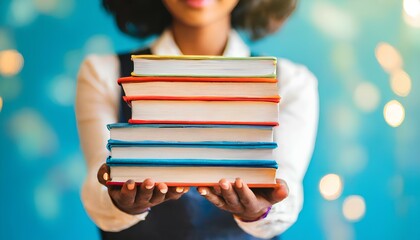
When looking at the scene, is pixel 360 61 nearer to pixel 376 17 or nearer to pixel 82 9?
pixel 376 17

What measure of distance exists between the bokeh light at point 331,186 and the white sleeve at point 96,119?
466mm

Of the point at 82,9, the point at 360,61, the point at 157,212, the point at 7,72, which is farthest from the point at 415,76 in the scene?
the point at 7,72

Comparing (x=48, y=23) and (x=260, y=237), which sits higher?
(x=48, y=23)

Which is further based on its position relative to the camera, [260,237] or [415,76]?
[415,76]

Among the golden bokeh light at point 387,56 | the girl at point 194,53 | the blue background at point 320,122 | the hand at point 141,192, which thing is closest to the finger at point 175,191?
the hand at point 141,192

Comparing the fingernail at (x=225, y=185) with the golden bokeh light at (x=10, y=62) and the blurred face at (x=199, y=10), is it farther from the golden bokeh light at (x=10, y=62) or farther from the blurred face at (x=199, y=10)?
the golden bokeh light at (x=10, y=62)

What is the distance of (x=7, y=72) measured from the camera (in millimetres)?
1573

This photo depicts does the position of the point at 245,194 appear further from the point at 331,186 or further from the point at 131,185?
the point at 331,186

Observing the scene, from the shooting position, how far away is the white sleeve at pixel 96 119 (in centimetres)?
149

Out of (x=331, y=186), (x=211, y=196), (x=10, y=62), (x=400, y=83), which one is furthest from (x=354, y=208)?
(x=10, y=62)

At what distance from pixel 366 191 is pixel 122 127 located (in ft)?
2.66

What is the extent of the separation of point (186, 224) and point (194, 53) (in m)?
0.43

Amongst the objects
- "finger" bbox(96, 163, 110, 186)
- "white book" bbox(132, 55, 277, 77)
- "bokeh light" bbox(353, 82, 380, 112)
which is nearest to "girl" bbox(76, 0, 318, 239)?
"bokeh light" bbox(353, 82, 380, 112)

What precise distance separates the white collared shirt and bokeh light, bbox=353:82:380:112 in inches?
4.2
